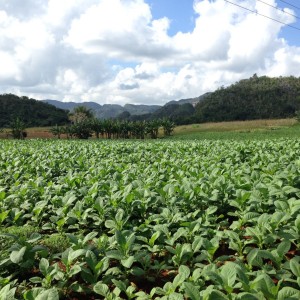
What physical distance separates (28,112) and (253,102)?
→ 74145 millimetres

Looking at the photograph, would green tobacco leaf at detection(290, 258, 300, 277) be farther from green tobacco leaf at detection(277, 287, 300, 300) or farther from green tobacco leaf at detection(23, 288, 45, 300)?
green tobacco leaf at detection(23, 288, 45, 300)

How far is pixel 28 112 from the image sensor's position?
315 ft

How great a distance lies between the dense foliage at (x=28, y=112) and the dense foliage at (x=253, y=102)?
4474 centimetres

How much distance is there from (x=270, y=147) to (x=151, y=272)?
1127cm

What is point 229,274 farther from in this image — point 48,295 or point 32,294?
point 32,294

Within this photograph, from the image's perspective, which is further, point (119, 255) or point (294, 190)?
point (294, 190)

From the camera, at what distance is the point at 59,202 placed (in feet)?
18.5

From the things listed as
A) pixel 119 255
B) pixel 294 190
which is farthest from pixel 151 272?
pixel 294 190

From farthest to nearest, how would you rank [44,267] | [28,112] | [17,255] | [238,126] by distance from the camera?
A: [28,112] → [238,126] → [17,255] → [44,267]

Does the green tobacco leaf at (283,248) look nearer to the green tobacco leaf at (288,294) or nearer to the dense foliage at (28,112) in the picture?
the green tobacco leaf at (288,294)

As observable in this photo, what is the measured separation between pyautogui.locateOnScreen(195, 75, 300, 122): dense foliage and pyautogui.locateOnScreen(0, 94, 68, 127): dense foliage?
1761 inches

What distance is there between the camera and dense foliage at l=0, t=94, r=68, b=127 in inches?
3577

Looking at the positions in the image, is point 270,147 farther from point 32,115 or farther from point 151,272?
point 32,115

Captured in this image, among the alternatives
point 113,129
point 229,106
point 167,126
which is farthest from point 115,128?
point 229,106
